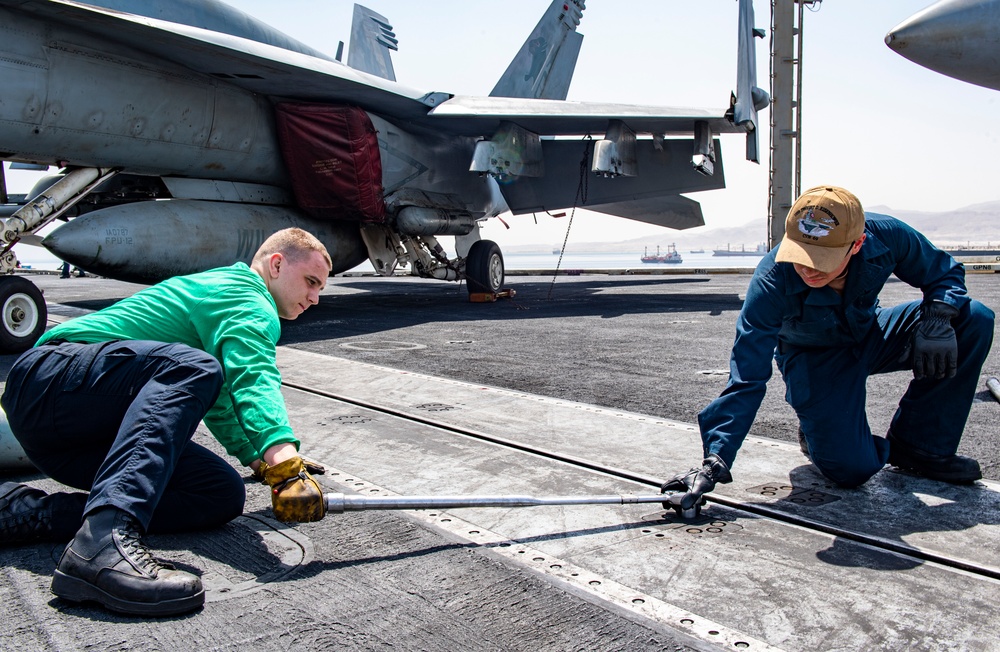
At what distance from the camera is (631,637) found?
1912 mm

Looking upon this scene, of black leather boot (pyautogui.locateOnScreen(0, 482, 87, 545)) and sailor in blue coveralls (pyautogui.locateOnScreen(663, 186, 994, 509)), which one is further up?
sailor in blue coveralls (pyautogui.locateOnScreen(663, 186, 994, 509))

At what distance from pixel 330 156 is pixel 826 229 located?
327 inches

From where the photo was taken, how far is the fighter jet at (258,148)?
24.3 ft

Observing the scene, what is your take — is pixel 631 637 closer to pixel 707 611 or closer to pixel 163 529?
pixel 707 611

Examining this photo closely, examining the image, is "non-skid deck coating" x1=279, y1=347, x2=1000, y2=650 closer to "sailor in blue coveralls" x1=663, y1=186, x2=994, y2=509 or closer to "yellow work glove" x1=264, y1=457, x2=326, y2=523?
"sailor in blue coveralls" x1=663, y1=186, x2=994, y2=509

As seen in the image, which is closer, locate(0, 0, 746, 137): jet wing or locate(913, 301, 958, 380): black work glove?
locate(913, 301, 958, 380): black work glove

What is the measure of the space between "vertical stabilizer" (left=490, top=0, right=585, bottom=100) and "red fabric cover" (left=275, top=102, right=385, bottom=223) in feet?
20.8

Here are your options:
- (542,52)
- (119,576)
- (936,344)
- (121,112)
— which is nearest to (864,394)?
(936,344)

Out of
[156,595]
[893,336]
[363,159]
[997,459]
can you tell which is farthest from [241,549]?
[363,159]

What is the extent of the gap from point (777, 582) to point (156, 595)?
5.57ft

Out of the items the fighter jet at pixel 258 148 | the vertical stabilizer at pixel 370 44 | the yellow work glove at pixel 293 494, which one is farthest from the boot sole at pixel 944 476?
the vertical stabilizer at pixel 370 44

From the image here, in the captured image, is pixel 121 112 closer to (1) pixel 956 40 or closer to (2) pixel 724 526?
(1) pixel 956 40

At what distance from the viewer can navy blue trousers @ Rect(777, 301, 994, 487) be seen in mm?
3023

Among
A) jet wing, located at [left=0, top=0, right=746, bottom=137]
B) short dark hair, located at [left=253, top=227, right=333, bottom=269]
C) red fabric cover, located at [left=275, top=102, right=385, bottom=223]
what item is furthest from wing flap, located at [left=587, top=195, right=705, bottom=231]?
short dark hair, located at [left=253, top=227, right=333, bottom=269]
